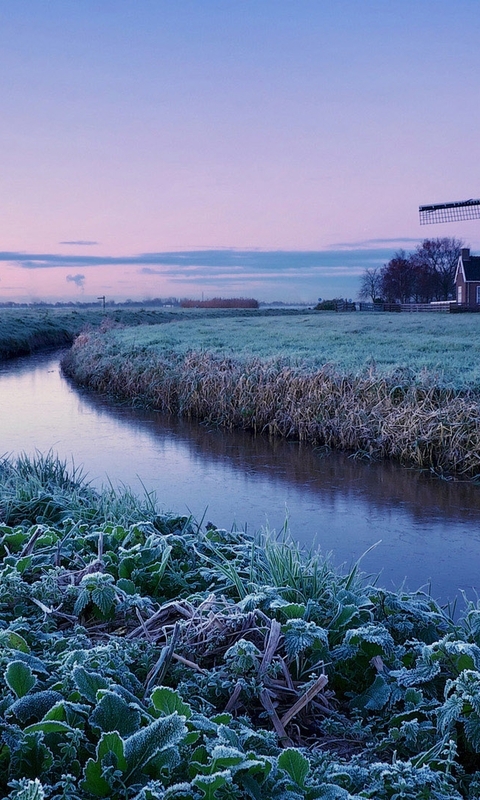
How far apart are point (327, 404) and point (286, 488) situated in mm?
2798

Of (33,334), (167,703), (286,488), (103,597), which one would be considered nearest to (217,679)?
(167,703)

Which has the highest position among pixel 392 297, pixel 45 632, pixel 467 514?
pixel 392 297

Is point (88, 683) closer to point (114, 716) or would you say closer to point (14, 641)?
point (114, 716)

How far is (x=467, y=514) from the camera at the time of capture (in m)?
7.30

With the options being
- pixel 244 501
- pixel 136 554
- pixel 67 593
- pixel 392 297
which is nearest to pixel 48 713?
pixel 67 593

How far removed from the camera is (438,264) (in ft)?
240

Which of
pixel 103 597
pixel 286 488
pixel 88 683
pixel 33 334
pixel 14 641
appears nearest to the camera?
pixel 88 683

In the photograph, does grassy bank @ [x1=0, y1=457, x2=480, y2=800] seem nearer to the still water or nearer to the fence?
the still water

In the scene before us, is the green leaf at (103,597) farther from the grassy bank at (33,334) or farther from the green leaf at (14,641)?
the grassy bank at (33,334)

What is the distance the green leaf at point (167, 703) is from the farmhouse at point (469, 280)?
173ft

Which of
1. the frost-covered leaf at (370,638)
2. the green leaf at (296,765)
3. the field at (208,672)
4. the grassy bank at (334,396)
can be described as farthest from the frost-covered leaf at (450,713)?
the grassy bank at (334,396)

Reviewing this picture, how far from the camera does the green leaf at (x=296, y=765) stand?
186cm

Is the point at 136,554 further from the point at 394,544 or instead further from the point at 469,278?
the point at 469,278

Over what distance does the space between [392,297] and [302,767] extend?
232ft
